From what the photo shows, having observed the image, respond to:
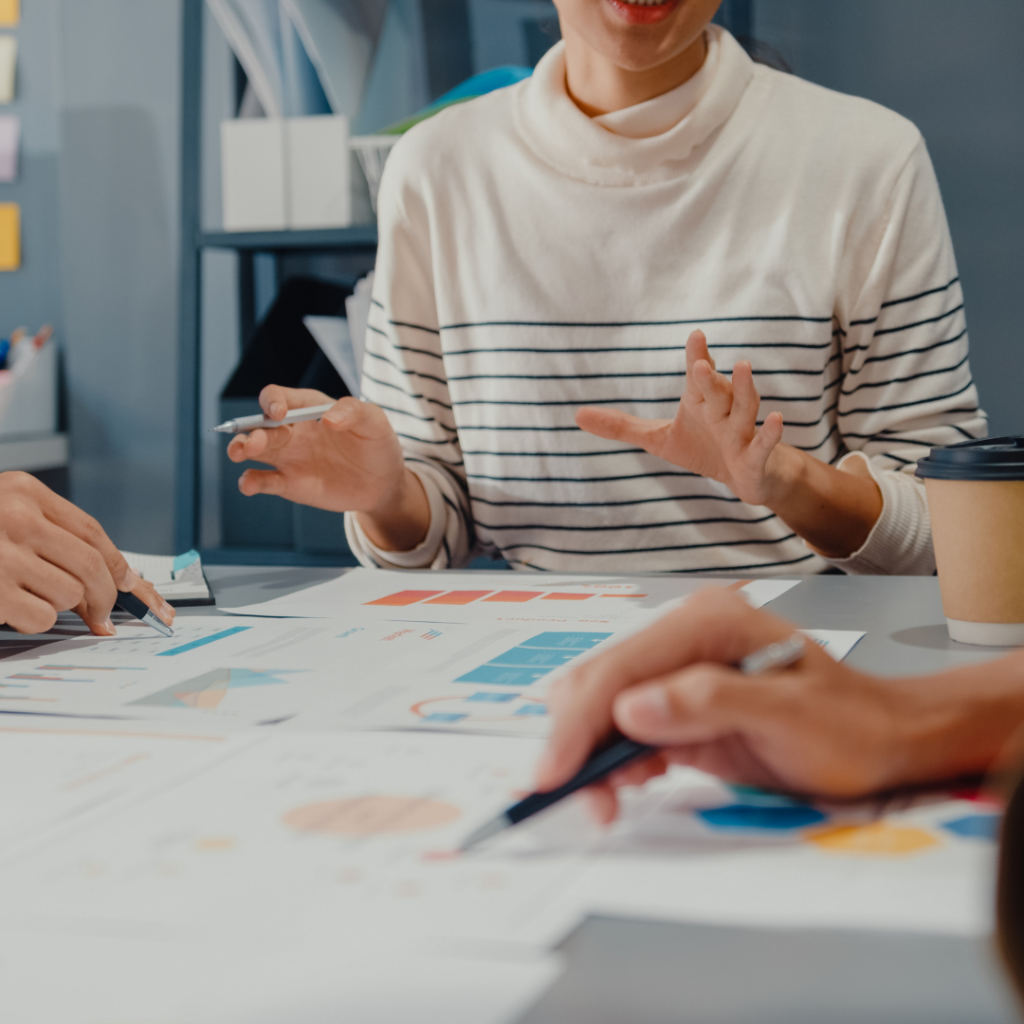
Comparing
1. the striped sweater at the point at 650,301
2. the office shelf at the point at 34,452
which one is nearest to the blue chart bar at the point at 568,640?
the striped sweater at the point at 650,301

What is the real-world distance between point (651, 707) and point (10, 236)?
1.97 m

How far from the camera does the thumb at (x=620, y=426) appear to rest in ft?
2.87

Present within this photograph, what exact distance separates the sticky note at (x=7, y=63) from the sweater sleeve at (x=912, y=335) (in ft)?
5.19

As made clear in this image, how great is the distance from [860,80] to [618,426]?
3.21ft

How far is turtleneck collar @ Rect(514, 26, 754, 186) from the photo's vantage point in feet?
3.49

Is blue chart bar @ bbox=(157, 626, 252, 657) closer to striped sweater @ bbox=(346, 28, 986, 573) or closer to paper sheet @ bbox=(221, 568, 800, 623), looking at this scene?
paper sheet @ bbox=(221, 568, 800, 623)

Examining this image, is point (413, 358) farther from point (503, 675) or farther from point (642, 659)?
point (642, 659)

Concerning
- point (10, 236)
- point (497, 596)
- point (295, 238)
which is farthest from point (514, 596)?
point (10, 236)

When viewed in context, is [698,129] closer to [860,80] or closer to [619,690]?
[860,80]

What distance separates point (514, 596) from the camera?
0.78 metres

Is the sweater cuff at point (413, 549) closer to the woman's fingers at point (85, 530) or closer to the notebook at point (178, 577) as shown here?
the notebook at point (178, 577)

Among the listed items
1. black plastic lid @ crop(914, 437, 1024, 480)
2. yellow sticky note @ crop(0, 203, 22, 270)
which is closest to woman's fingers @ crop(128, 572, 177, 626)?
black plastic lid @ crop(914, 437, 1024, 480)

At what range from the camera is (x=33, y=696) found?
1.77 feet

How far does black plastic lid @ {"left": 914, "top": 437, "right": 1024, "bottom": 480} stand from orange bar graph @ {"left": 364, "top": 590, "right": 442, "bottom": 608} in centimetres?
34
